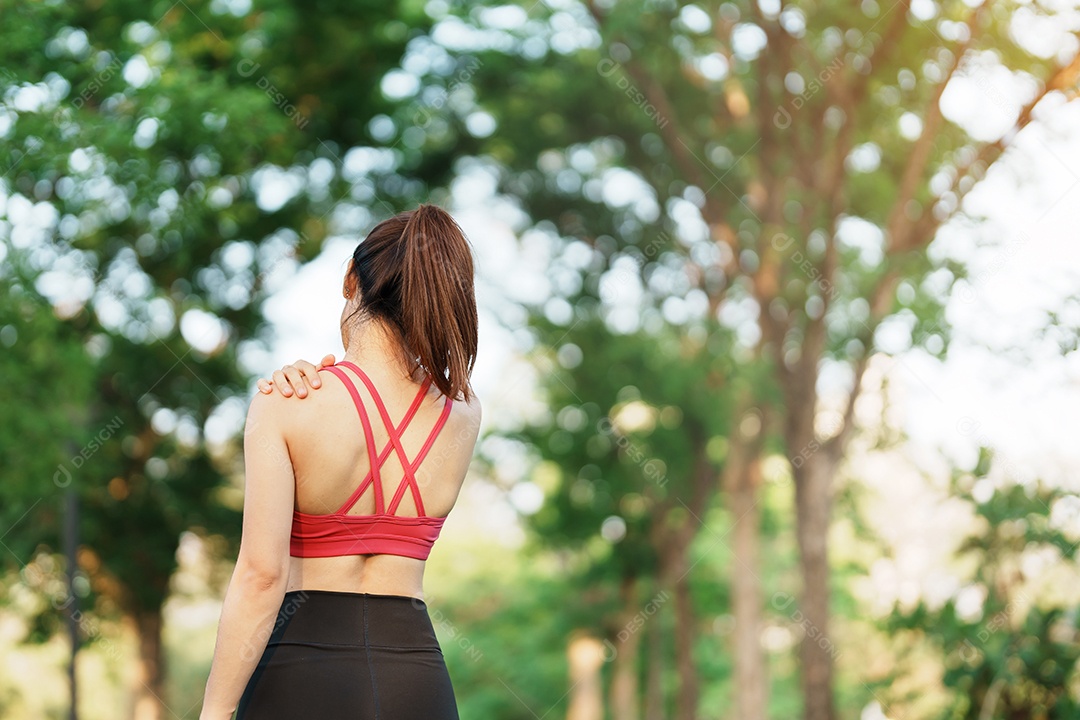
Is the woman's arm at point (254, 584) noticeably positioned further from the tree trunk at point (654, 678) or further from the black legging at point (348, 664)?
the tree trunk at point (654, 678)

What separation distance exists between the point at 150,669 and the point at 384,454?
1675 centimetres

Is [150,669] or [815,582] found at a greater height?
[815,582]

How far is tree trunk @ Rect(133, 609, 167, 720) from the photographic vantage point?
57.3 ft

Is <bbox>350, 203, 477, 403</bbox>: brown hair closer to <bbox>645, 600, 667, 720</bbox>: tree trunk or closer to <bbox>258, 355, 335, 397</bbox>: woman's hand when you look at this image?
<bbox>258, 355, 335, 397</bbox>: woman's hand

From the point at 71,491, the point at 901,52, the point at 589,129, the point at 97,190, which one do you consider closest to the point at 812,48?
the point at 901,52

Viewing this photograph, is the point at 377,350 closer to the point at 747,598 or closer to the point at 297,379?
the point at 297,379

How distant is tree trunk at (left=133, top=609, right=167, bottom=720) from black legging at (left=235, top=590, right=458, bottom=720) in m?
16.4

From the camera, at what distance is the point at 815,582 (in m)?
14.3

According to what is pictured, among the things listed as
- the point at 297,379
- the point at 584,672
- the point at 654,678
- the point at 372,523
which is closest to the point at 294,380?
the point at 297,379

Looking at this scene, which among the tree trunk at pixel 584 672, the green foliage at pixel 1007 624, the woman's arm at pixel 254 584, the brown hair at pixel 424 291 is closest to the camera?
the woman's arm at pixel 254 584

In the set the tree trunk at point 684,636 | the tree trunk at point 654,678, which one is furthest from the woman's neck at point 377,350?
the tree trunk at point 654,678

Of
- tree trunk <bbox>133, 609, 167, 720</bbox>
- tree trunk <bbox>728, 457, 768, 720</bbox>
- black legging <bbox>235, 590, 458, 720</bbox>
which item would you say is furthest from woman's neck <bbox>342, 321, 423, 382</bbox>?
tree trunk <bbox>728, 457, 768, 720</bbox>

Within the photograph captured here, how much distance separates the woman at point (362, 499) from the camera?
7.24ft

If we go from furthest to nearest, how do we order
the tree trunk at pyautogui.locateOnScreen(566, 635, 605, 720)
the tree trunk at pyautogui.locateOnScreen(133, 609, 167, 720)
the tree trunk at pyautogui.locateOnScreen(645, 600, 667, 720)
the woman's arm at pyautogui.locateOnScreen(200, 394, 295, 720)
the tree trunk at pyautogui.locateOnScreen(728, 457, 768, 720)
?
1. the tree trunk at pyautogui.locateOnScreen(645, 600, 667, 720)
2. the tree trunk at pyautogui.locateOnScreen(566, 635, 605, 720)
3. the tree trunk at pyautogui.locateOnScreen(728, 457, 768, 720)
4. the tree trunk at pyautogui.locateOnScreen(133, 609, 167, 720)
5. the woman's arm at pyautogui.locateOnScreen(200, 394, 295, 720)
